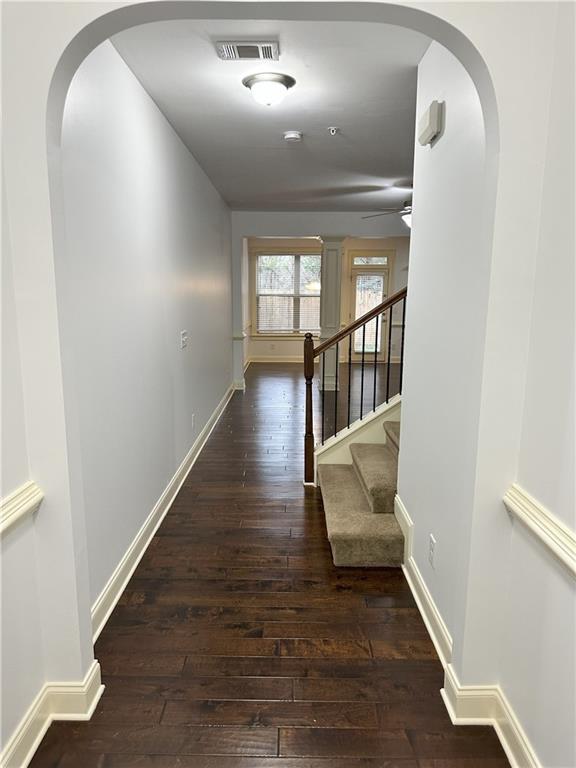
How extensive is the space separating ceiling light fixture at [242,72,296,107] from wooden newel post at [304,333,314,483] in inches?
63.1

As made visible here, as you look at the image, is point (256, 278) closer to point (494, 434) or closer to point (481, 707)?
point (494, 434)

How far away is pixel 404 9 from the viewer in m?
1.43

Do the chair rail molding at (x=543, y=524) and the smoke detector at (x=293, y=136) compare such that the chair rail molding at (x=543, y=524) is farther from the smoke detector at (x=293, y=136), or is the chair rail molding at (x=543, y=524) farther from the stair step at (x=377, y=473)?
the smoke detector at (x=293, y=136)

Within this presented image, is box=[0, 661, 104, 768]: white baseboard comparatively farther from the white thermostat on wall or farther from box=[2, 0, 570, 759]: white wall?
the white thermostat on wall

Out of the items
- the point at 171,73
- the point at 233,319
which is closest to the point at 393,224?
the point at 233,319

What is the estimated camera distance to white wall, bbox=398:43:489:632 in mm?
1771

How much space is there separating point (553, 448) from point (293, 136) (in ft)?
10.5

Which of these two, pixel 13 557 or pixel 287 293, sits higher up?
pixel 287 293

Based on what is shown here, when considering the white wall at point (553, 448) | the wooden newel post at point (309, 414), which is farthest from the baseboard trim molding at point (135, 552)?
the white wall at point (553, 448)

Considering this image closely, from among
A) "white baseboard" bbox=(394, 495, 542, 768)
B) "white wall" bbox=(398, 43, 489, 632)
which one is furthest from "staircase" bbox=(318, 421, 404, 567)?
"white baseboard" bbox=(394, 495, 542, 768)

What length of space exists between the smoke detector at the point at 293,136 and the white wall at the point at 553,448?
8.57 feet

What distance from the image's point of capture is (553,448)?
4.66 feet

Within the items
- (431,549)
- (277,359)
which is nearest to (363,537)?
(431,549)

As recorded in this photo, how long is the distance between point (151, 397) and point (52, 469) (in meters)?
1.51
